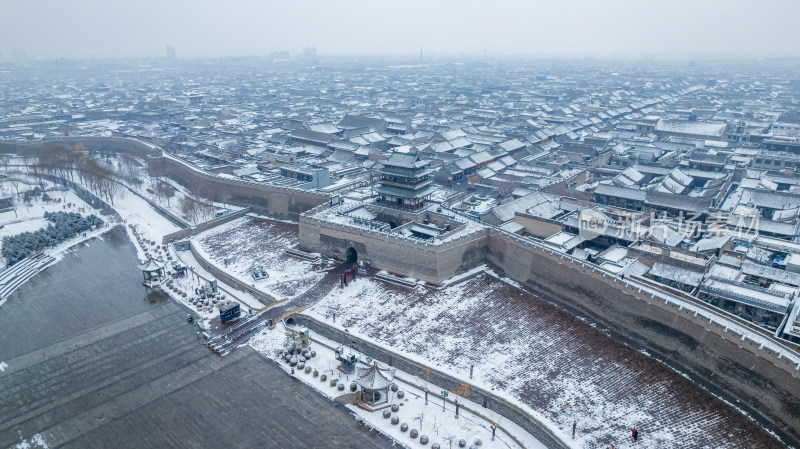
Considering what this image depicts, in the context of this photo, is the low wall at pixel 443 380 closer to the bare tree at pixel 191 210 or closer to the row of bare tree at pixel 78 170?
the bare tree at pixel 191 210

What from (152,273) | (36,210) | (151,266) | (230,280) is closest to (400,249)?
(230,280)

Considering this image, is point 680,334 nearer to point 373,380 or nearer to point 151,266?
point 373,380

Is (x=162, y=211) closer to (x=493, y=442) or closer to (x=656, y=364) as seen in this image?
(x=493, y=442)

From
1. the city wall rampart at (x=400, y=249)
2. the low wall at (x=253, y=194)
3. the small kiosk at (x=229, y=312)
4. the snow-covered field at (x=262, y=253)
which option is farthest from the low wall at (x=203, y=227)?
the small kiosk at (x=229, y=312)

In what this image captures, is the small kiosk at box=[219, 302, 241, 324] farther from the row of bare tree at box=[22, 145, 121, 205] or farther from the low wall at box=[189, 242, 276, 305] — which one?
the row of bare tree at box=[22, 145, 121, 205]

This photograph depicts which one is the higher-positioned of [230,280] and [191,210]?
[191,210]

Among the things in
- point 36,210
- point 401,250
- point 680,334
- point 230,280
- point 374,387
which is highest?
point 401,250

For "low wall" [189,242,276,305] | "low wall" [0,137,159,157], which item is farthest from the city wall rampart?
"low wall" [0,137,159,157]
